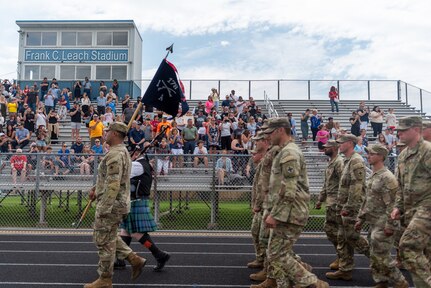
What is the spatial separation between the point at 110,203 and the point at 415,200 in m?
3.59

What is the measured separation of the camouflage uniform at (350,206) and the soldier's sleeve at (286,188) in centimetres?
207

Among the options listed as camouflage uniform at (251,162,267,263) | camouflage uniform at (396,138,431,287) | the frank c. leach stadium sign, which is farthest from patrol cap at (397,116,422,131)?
the frank c. leach stadium sign

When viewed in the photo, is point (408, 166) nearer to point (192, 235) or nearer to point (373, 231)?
point (373, 231)

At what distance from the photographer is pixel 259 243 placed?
7.30m

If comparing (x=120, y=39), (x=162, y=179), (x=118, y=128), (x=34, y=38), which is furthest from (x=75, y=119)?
(x=118, y=128)

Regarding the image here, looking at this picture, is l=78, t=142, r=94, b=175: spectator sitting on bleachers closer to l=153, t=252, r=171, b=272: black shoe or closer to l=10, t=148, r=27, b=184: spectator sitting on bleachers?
l=10, t=148, r=27, b=184: spectator sitting on bleachers

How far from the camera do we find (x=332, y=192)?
7594 mm

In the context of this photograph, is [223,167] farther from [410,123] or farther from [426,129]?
[410,123]

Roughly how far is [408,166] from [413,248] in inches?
38.4

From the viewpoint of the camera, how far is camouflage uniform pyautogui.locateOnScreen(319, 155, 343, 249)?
7516 millimetres

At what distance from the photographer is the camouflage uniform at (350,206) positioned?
6.94 meters

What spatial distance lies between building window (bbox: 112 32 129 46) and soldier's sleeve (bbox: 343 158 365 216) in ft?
83.2

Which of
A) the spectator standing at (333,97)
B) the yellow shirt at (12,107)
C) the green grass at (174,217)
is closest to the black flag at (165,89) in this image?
the green grass at (174,217)

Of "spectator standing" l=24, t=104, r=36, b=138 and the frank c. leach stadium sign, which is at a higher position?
the frank c. leach stadium sign
